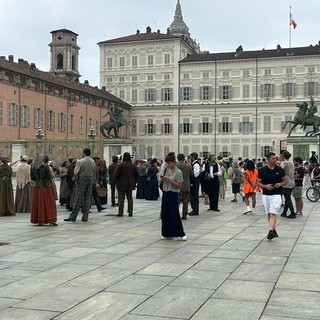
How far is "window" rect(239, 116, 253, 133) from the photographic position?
63688 mm

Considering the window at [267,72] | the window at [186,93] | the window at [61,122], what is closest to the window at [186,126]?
the window at [186,93]

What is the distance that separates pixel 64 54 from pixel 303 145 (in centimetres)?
5314

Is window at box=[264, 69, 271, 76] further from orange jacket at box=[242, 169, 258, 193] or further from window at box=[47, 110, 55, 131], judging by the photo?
orange jacket at box=[242, 169, 258, 193]

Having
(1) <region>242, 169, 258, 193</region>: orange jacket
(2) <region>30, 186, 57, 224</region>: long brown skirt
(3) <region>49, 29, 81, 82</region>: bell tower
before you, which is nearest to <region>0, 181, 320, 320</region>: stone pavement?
(2) <region>30, 186, 57, 224</region>: long brown skirt

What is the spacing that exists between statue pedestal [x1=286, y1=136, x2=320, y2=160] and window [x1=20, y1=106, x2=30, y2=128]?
76.3 feet

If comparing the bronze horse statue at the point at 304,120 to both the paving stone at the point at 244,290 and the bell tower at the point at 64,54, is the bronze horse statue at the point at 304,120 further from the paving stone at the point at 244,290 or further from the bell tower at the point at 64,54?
the bell tower at the point at 64,54

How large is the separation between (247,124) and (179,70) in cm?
1065

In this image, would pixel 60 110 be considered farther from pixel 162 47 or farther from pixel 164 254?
pixel 164 254

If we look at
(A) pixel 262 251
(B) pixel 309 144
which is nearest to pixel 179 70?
(B) pixel 309 144

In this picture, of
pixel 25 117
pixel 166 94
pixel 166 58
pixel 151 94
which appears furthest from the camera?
pixel 151 94

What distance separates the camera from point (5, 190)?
1371cm

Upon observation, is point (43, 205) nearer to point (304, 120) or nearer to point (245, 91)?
point (304, 120)

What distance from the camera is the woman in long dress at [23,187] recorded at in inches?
565

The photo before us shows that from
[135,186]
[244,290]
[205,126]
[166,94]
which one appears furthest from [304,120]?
[166,94]
